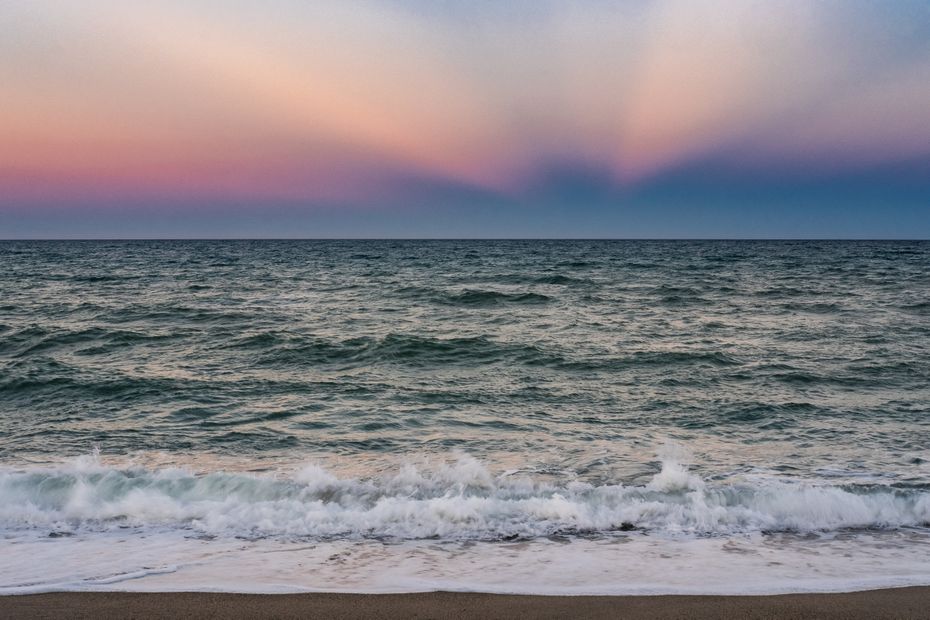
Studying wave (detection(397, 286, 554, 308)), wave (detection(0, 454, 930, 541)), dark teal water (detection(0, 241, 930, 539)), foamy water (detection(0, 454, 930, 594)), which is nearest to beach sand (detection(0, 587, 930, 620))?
foamy water (detection(0, 454, 930, 594))

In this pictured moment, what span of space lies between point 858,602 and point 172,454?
7320mm

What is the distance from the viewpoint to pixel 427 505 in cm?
604

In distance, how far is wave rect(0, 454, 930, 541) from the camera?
227 inches

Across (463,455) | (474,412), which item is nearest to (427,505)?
(463,455)

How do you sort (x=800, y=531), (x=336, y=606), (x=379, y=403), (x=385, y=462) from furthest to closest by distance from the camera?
(x=379, y=403) → (x=385, y=462) → (x=800, y=531) → (x=336, y=606)

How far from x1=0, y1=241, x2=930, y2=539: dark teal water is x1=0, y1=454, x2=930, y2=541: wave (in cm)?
3

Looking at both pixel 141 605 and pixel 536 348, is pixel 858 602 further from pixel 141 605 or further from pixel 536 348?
pixel 536 348

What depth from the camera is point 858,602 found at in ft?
13.8

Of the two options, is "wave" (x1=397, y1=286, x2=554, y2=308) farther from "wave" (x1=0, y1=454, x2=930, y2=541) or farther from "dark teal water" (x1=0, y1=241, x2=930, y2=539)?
"wave" (x1=0, y1=454, x2=930, y2=541)

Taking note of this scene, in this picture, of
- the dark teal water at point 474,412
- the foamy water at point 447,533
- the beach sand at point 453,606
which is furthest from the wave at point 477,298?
the beach sand at point 453,606

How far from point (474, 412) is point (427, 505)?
4.16 m

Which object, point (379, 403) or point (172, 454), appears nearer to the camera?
point (172, 454)

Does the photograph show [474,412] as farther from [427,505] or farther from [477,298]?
[477,298]

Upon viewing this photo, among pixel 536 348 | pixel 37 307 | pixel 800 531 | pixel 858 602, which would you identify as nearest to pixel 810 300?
pixel 536 348
